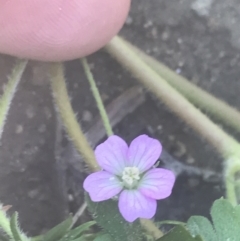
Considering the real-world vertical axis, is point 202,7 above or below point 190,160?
above

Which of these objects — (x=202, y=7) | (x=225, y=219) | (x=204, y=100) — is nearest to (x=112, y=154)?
(x=225, y=219)

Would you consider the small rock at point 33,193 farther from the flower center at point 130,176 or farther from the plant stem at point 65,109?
the flower center at point 130,176

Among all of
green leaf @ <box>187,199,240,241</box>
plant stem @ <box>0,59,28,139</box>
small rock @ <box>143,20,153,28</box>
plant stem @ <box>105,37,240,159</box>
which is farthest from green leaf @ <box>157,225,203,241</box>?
small rock @ <box>143,20,153,28</box>

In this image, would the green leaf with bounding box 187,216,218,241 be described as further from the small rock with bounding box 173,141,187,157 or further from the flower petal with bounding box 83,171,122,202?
the small rock with bounding box 173,141,187,157

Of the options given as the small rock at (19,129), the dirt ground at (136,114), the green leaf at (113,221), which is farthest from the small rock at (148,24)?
the green leaf at (113,221)

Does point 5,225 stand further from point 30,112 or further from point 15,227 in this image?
point 30,112

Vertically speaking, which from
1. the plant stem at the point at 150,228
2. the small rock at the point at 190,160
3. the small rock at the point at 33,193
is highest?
the plant stem at the point at 150,228

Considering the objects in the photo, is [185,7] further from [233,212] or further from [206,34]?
[233,212]
